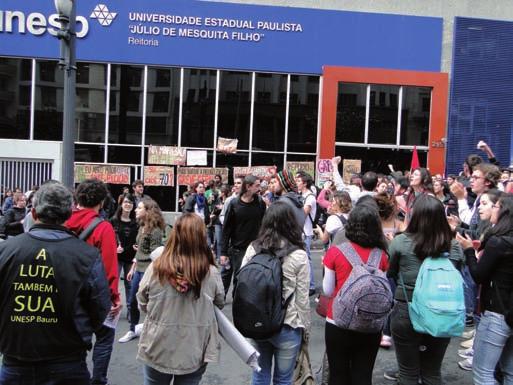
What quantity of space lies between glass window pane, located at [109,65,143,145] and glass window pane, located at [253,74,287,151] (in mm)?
4065

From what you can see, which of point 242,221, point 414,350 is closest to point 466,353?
point 414,350

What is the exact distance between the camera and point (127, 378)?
4.89m

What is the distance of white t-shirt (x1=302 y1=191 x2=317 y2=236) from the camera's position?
7328mm

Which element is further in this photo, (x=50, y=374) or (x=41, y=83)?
(x=41, y=83)

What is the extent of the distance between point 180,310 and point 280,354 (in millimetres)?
931

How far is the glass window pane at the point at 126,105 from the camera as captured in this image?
1714 centimetres

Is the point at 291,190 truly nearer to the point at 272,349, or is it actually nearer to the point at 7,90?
the point at 272,349

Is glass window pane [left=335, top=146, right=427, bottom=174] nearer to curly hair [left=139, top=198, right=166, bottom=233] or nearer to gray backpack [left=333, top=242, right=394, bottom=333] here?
curly hair [left=139, top=198, right=166, bottom=233]

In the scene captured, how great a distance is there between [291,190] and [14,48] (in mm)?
13806

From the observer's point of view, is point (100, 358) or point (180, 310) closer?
point (180, 310)

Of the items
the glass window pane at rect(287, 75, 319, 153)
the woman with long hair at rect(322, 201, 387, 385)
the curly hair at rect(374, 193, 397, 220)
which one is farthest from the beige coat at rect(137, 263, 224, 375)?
the glass window pane at rect(287, 75, 319, 153)

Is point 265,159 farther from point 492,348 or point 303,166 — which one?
point 492,348

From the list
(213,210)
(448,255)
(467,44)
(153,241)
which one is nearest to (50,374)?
(448,255)

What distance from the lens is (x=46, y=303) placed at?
8.91 ft
